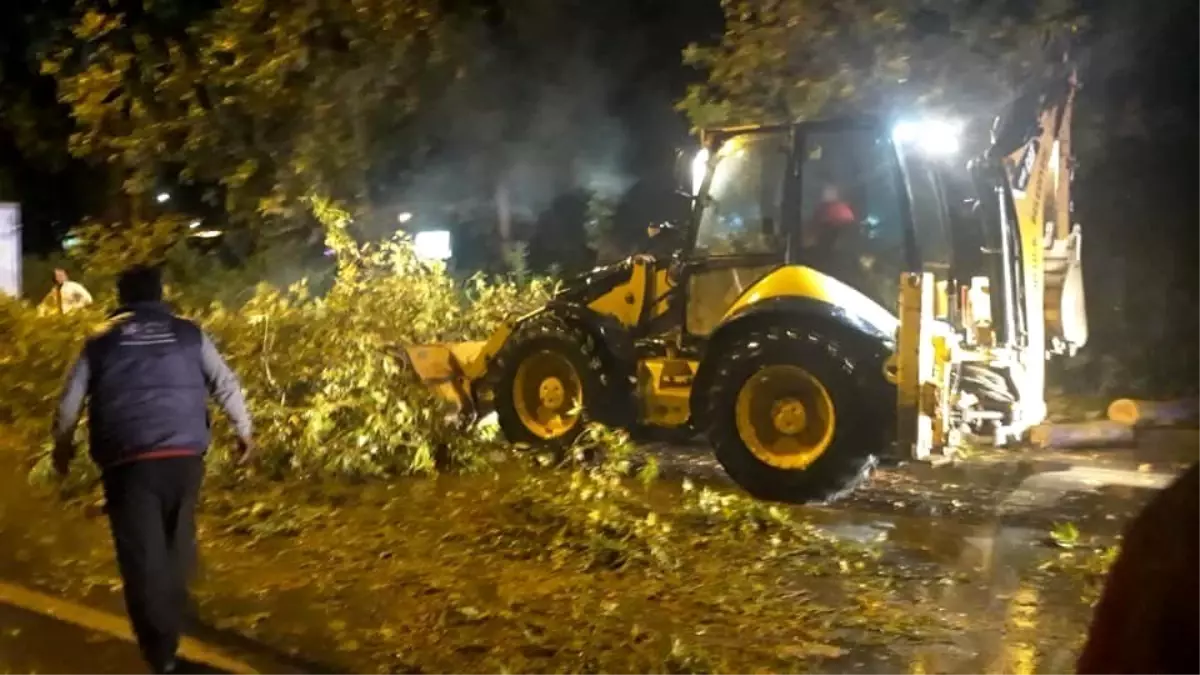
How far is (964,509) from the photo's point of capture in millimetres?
8805

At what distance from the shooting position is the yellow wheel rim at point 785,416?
28.3 feet

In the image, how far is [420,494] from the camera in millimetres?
8984

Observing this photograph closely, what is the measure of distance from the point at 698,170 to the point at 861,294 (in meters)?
1.43

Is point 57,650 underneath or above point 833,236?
underneath

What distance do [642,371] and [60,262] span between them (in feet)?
51.7

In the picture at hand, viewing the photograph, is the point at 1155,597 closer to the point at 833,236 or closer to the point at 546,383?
the point at 833,236

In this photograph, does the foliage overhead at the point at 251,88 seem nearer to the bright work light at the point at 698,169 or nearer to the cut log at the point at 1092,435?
the bright work light at the point at 698,169

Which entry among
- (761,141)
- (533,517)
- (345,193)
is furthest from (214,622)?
(345,193)

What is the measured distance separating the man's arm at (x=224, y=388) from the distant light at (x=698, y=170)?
172 inches

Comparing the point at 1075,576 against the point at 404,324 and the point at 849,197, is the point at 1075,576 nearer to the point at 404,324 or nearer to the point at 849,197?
the point at 849,197

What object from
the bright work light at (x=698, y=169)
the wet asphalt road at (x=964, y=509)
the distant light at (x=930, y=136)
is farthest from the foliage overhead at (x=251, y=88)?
the distant light at (x=930, y=136)

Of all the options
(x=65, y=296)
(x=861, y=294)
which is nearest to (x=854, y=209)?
(x=861, y=294)

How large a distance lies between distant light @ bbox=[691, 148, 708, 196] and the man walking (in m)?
4.49

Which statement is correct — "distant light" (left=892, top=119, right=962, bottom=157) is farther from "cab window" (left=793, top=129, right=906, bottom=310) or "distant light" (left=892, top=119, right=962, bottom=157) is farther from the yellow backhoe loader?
"cab window" (left=793, top=129, right=906, bottom=310)
